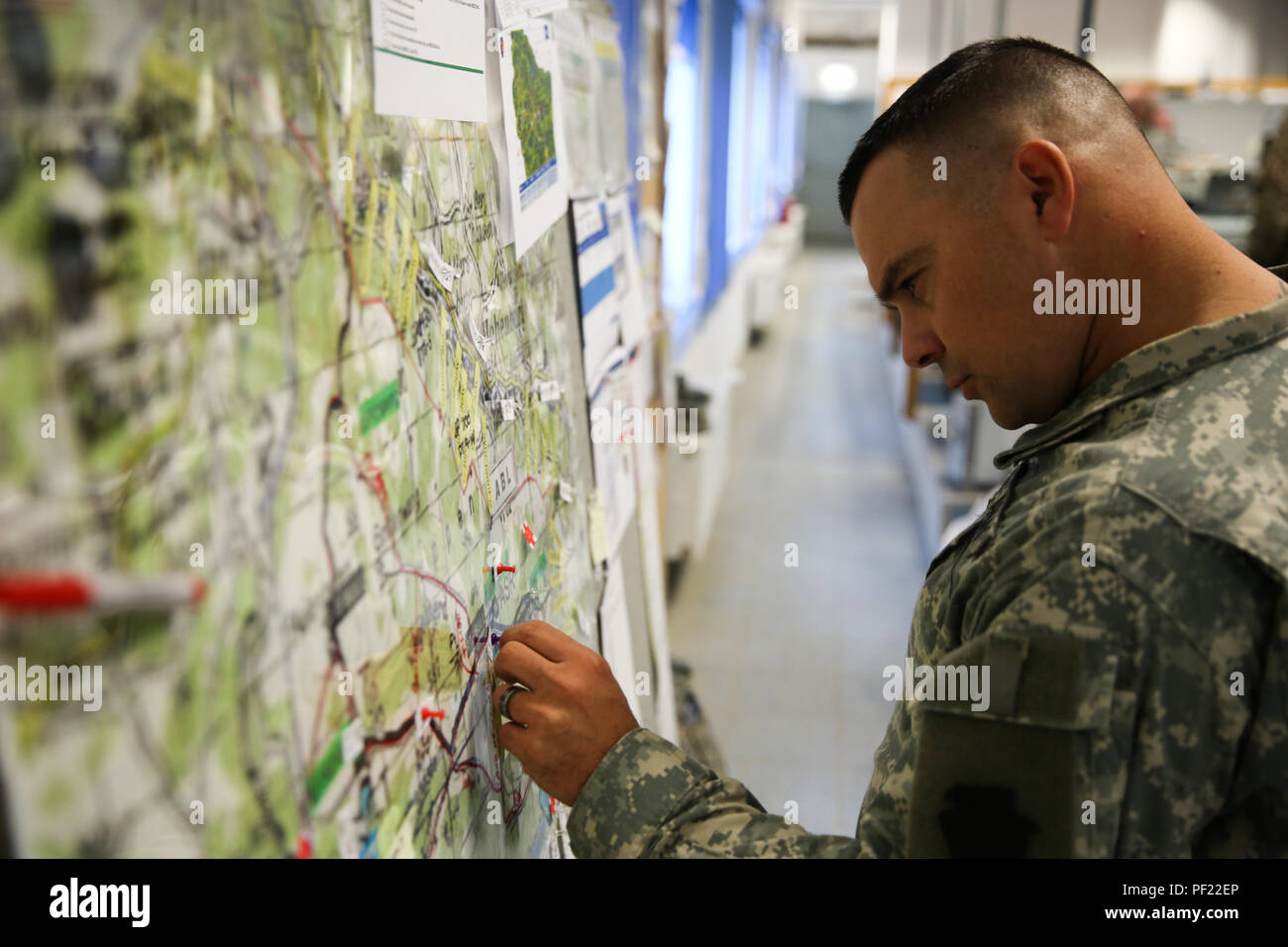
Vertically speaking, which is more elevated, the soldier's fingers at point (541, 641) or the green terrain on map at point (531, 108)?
the green terrain on map at point (531, 108)

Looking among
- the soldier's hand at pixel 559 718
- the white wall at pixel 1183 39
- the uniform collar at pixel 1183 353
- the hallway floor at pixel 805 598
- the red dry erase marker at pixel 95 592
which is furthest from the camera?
the white wall at pixel 1183 39

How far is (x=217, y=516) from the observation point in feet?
1.73

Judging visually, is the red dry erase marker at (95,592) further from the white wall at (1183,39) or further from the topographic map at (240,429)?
the white wall at (1183,39)

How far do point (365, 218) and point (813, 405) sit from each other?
6.74m

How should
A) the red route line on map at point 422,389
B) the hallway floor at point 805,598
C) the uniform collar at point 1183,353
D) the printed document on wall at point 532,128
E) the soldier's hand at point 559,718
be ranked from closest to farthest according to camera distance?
the red route line on map at point 422,389
the uniform collar at point 1183,353
the soldier's hand at point 559,718
the printed document on wall at point 532,128
the hallway floor at point 805,598

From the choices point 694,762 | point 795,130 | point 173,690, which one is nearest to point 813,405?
point 694,762

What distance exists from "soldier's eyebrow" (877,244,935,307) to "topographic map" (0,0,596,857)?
40 cm

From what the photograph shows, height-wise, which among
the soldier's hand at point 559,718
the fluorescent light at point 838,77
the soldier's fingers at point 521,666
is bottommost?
the soldier's hand at point 559,718

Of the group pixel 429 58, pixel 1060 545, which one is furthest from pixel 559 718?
pixel 429 58

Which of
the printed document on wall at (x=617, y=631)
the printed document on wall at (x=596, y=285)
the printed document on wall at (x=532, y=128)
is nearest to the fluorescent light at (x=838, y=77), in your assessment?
the printed document on wall at (x=596, y=285)

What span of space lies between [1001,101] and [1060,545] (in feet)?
1.42

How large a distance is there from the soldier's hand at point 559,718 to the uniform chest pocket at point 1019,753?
0.31 meters

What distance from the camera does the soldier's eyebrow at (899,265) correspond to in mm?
896

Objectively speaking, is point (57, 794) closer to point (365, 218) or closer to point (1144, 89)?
point (365, 218)
